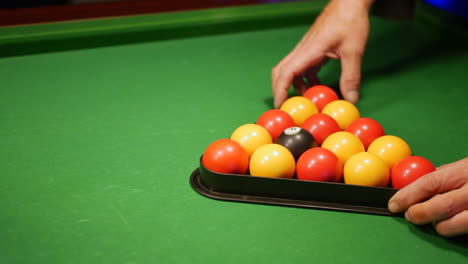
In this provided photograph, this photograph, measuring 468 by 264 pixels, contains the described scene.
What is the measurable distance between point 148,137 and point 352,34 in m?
0.99

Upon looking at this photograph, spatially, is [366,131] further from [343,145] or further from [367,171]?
[367,171]

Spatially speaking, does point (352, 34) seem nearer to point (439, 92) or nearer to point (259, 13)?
point (439, 92)

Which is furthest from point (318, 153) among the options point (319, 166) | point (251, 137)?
point (251, 137)

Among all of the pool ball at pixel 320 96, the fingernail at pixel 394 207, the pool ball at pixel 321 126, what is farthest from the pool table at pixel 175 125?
the pool ball at pixel 321 126

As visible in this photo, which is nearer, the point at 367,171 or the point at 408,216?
the point at 408,216

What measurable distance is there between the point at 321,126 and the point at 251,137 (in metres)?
0.26

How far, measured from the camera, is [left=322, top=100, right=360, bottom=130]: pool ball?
70.5 inches

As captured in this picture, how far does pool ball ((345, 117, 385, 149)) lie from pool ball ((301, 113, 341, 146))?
61 millimetres

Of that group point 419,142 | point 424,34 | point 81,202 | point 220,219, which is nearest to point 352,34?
point 419,142

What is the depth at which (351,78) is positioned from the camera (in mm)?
2066

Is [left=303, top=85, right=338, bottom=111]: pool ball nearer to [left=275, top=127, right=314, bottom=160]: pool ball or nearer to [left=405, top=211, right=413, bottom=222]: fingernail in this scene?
[left=275, top=127, right=314, bottom=160]: pool ball

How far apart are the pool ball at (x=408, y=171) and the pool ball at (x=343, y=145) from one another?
0.15 metres

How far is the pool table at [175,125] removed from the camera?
3.91 feet

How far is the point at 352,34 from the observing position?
2115 millimetres
